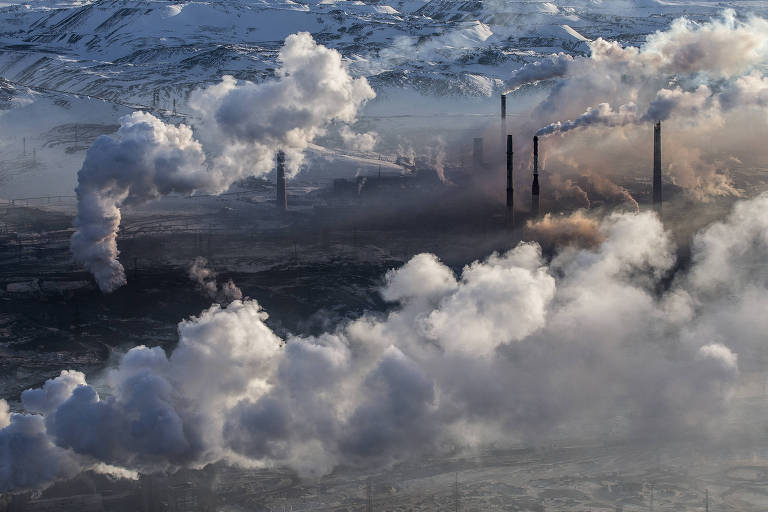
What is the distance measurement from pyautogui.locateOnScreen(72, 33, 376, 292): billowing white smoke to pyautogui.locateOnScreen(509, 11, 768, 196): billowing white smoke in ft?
80.7

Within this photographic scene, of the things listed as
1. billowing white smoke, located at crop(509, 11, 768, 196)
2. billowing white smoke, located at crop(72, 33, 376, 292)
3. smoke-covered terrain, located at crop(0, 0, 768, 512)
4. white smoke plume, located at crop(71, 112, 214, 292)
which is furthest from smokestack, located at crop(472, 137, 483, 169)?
white smoke plume, located at crop(71, 112, 214, 292)

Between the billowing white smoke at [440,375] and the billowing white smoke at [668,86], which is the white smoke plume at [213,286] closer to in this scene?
the billowing white smoke at [440,375]

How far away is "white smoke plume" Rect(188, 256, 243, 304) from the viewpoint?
81875 mm

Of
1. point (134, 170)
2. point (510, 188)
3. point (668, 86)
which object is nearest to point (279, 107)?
point (134, 170)

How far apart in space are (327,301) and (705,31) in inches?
1557

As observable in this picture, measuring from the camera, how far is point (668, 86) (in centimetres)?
13338

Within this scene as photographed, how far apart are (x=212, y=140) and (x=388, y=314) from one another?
19.4 meters

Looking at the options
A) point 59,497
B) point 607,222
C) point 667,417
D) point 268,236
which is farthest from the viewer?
point 268,236

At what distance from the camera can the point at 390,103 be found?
197500 millimetres

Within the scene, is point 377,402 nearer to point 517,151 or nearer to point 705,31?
point 705,31

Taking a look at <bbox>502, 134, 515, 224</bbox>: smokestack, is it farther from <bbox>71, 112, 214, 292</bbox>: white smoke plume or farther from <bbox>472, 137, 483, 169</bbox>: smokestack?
<bbox>71, 112, 214, 292</bbox>: white smoke plume

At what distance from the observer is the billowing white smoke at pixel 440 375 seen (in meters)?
47.3

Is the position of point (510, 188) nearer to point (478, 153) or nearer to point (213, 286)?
point (213, 286)

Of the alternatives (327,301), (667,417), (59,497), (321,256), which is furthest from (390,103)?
(59,497)
